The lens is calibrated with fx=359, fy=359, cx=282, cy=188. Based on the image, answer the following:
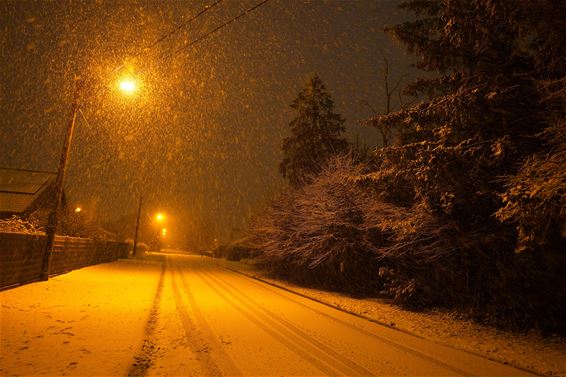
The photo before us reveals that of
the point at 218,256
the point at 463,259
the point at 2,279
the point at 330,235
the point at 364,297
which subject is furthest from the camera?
the point at 218,256

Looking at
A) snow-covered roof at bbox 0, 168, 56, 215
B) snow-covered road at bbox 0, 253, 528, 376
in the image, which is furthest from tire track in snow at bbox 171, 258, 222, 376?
snow-covered roof at bbox 0, 168, 56, 215

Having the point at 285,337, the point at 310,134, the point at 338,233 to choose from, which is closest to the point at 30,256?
the point at 285,337

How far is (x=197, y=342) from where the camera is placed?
21.0 feet

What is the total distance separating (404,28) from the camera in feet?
40.4

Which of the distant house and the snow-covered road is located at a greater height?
the distant house

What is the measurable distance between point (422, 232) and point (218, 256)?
202 feet

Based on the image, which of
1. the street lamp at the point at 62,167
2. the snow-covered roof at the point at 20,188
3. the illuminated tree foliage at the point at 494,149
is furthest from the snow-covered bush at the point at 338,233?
the snow-covered roof at the point at 20,188

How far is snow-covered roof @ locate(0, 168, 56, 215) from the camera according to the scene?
30766 millimetres

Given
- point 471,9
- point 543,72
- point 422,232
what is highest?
point 471,9

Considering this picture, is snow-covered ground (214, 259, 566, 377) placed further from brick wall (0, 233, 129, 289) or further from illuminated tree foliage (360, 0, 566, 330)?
brick wall (0, 233, 129, 289)

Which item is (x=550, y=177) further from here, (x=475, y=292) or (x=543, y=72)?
(x=475, y=292)

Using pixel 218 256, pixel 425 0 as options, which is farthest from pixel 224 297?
pixel 218 256

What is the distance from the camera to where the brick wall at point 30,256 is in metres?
10.8

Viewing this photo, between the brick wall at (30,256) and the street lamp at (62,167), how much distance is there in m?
0.21
